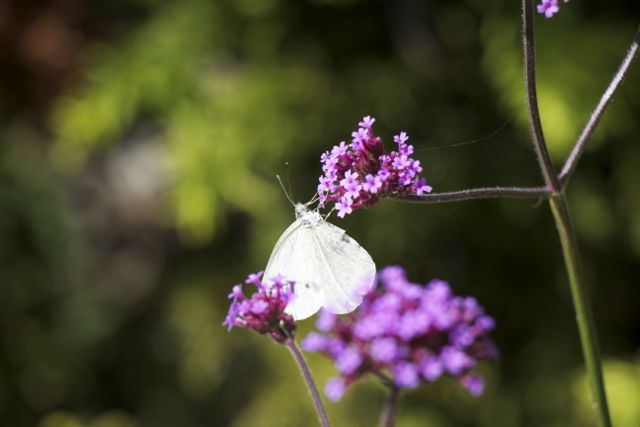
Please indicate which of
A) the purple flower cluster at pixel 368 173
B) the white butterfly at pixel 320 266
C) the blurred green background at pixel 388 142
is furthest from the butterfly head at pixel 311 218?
the blurred green background at pixel 388 142

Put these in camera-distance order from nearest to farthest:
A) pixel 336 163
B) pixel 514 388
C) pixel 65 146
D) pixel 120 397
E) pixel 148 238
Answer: pixel 336 163, pixel 514 388, pixel 65 146, pixel 120 397, pixel 148 238

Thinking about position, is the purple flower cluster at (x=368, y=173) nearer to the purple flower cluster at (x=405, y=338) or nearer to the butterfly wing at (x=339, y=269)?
the butterfly wing at (x=339, y=269)

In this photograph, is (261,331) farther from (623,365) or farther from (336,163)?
(623,365)

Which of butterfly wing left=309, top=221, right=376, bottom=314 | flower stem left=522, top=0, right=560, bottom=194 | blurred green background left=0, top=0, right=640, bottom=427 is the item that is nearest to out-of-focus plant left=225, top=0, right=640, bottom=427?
flower stem left=522, top=0, right=560, bottom=194

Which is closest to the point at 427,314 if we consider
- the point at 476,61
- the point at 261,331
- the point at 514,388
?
the point at 261,331

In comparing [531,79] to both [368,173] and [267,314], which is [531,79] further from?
[267,314]
